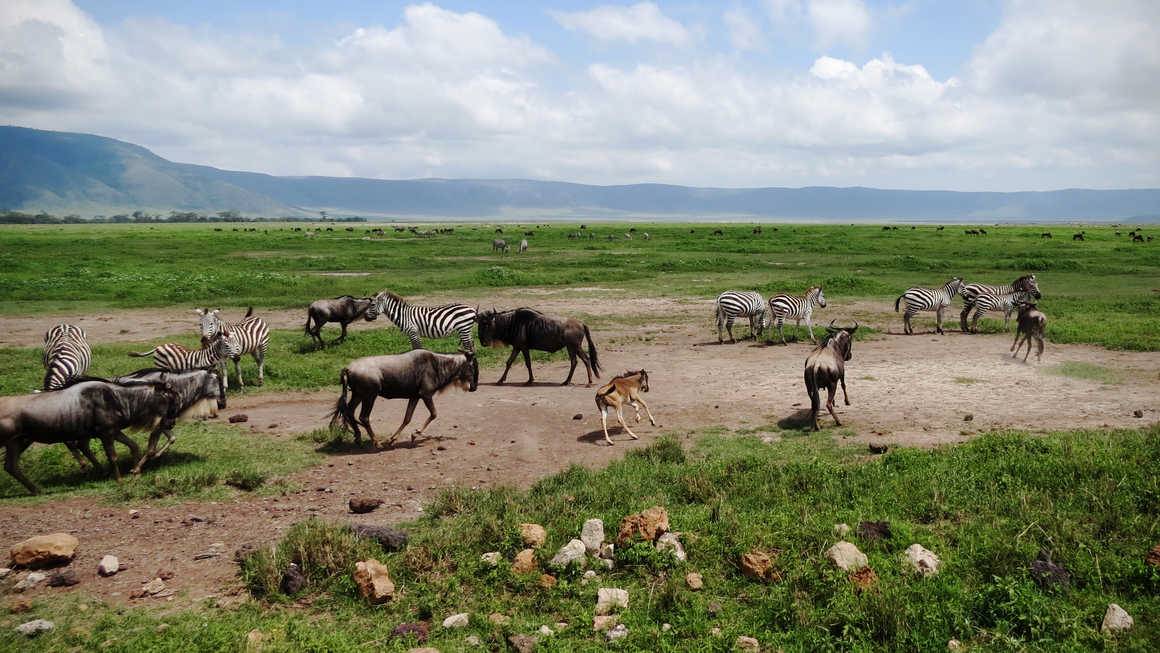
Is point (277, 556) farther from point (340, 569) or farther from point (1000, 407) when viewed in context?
point (1000, 407)

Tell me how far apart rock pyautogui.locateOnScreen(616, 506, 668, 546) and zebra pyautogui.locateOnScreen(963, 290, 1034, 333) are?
765 inches

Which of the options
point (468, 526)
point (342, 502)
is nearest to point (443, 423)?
point (342, 502)

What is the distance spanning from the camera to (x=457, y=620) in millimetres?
6094

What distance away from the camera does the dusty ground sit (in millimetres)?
7961

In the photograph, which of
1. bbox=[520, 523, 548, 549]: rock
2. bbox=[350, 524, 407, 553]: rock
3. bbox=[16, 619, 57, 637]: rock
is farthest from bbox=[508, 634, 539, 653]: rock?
bbox=[16, 619, 57, 637]: rock

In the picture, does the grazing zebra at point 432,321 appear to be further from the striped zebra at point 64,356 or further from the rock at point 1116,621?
the rock at point 1116,621

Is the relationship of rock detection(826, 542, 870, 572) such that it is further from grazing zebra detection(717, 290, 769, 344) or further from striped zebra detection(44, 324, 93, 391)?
grazing zebra detection(717, 290, 769, 344)

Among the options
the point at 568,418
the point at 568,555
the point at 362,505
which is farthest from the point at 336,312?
the point at 568,555

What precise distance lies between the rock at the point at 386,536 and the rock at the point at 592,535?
77.0 inches

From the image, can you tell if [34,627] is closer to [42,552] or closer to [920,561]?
[42,552]

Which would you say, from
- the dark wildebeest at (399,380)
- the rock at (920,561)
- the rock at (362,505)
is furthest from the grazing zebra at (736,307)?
the rock at (920,561)

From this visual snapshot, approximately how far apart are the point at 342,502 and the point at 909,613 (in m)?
6.89

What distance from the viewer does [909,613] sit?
5.75 meters

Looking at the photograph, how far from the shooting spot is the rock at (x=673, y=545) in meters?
7.00
